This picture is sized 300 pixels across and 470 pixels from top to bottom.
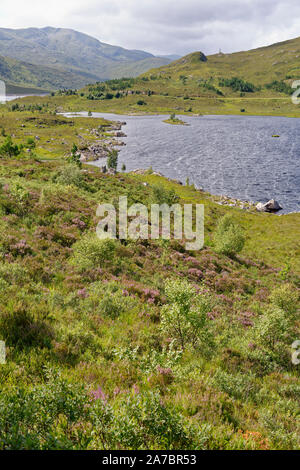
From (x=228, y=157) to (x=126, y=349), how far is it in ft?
400

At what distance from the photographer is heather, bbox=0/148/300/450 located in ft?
15.1

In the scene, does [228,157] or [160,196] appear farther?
[228,157]

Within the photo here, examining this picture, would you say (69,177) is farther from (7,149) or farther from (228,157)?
(228,157)

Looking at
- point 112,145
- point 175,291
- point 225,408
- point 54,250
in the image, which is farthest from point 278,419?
point 112,145

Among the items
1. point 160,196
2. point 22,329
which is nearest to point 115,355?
point 22,329

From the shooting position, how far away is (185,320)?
10047 mm

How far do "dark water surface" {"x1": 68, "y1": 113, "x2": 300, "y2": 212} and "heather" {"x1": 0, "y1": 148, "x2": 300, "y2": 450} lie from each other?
6487cm

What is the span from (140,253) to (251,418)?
1803 cm

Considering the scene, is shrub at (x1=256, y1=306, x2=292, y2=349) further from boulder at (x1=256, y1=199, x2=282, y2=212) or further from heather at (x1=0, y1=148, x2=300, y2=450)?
boulder at (x1=256, y1=199, x2=282, y2=212)

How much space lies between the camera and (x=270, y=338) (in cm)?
1301

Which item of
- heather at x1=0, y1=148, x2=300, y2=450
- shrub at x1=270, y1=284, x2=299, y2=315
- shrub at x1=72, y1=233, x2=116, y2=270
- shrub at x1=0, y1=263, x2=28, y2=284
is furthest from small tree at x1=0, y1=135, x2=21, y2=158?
shrub at x1=270, y1=284, x2=299, y2=315

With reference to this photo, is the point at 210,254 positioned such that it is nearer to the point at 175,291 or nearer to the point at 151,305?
the point at 151,305

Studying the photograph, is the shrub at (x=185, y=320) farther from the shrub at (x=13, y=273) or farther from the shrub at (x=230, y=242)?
the shrub at (x=230, y=242)

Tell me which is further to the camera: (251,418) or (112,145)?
(112,145)
